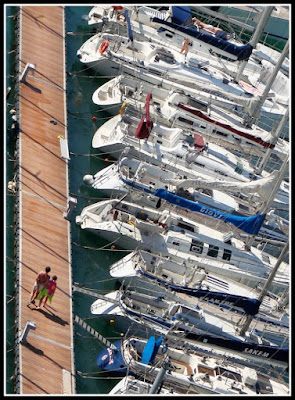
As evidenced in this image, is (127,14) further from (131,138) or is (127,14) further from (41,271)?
(41,271)

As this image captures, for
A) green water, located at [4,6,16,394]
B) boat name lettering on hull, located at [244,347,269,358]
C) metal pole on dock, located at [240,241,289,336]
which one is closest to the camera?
green water, located at [4,6,16,394]

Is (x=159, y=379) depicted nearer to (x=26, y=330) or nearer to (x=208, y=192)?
(x=26, y=330)

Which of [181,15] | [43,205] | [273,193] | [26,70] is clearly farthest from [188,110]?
[43,205]

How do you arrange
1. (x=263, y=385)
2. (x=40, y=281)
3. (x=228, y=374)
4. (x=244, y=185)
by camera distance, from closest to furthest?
(x=40, y=281) < (x=228, y=374) < (x=263, y=385) < (x=244, y=185)

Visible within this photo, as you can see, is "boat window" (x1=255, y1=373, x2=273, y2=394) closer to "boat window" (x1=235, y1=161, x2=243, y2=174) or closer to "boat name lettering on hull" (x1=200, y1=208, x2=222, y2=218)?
"boat name lettering on hull" (x1=200, y1=208, x2=222, y2=218)

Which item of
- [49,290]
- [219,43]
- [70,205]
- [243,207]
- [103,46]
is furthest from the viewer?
[219,43]

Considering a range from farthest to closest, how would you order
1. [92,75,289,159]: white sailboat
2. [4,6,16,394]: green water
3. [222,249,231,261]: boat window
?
[92,75,289,159]: white sailboat
[222,249,231,261]: boat window
[4,6,16,394]: green water

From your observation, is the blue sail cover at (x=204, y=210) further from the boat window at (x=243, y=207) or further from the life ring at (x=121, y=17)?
the life ring at (x=121, y=17)

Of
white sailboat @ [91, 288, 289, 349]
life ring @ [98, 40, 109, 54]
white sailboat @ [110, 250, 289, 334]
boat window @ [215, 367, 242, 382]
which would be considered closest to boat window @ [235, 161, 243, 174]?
white sailboat @ [110, 250, 289, 334]

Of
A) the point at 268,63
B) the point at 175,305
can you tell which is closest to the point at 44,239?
the point at 175,305
